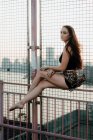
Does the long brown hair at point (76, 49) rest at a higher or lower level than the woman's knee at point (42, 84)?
higher

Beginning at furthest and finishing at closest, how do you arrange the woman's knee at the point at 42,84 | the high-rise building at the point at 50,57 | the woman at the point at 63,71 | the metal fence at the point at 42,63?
the high-rise building at the point at 50,57 → the metal fence at the point at 42,63 → the woman's knee at the point at 42,84 → the woman at the point at 63,71

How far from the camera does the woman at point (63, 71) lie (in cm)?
369

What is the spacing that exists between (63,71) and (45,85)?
293 mm

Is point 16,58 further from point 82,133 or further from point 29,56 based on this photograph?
point 82,133

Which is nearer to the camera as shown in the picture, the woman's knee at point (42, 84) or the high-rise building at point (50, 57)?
the woman's knee at point (42, 84)

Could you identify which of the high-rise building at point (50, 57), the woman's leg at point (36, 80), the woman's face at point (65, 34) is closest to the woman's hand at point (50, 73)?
the woman's leg at point (36, 80)

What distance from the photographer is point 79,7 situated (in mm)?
5148

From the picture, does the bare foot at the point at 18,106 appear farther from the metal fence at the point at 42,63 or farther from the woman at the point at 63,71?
the metal fence at the point at 42,63

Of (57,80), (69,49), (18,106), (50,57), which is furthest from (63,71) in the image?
(50,57)

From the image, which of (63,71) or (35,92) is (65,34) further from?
(35,92)

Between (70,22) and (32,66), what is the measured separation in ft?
4.95

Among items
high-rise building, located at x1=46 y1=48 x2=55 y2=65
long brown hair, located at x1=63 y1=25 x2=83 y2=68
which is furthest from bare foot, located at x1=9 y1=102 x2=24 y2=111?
high-rise building, located at x1=46 y1=48 x2=55 y2=65

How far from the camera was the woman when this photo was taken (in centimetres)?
369

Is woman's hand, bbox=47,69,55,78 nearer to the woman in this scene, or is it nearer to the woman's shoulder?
the woman
